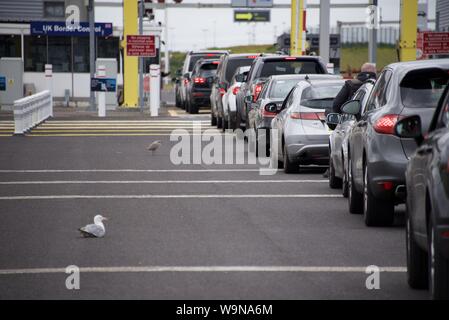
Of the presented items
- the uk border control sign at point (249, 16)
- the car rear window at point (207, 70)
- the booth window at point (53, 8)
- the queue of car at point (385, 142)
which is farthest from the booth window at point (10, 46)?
the uk border control sign at point (249, 16)

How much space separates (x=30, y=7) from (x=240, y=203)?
5743 centimetres

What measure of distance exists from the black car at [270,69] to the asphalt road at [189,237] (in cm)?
616

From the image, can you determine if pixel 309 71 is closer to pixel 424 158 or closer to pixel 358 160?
pixel 358 160

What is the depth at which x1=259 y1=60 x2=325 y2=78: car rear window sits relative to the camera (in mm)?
29766

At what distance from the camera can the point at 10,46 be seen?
56719 millimetres

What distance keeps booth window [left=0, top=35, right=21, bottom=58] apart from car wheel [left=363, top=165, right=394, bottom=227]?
4344 cm

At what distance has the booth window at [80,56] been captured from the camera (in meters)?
56.3

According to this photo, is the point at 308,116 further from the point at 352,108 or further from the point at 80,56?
the point at 80,56

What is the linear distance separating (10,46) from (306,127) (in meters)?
36.6

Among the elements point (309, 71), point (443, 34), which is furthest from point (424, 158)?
point (443, 34)

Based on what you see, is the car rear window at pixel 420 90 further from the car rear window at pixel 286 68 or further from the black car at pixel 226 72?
the black car at pixel 226 72

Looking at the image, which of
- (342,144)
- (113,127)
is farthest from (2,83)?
(342,144)

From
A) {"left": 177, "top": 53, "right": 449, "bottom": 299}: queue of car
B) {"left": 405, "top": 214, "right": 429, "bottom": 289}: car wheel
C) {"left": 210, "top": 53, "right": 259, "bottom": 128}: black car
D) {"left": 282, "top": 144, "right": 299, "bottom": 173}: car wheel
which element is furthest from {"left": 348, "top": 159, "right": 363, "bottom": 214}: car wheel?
{"left": 210, "top": 53, "right": 259, "bottom": 128}: black car

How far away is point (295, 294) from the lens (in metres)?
9.79
